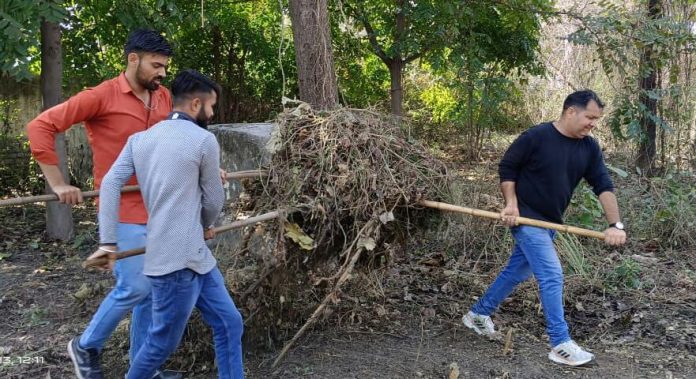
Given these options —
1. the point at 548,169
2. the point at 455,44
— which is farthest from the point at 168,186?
the point at 455,44

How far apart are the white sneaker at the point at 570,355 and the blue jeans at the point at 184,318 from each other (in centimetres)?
202

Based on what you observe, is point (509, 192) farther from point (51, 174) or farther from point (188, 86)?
point (51, 174)

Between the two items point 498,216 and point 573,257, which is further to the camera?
point 573,257

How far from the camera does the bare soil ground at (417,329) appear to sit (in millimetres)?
3863

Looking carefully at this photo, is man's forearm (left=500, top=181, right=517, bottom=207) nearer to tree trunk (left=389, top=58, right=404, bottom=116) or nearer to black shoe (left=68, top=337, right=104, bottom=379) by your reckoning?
black shoe (left=68, top=337, right=104, bottom=379)

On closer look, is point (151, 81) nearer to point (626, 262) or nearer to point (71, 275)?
point (71, 275)

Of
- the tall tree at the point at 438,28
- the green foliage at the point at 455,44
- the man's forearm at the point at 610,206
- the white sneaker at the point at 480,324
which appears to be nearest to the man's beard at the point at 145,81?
the white sneaker at the point at 480,324

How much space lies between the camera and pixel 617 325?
4664mm

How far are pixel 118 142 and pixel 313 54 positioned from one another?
6.72 feet

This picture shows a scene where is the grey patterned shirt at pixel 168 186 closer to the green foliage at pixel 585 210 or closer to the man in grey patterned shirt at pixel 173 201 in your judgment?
the man in grey patterned shirt at pixel 173 201

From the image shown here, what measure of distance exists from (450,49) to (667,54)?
2770 mm

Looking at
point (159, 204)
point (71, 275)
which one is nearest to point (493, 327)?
point (159, 204)

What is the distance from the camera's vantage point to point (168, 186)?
8.98ft

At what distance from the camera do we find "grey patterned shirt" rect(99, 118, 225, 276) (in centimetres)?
274
